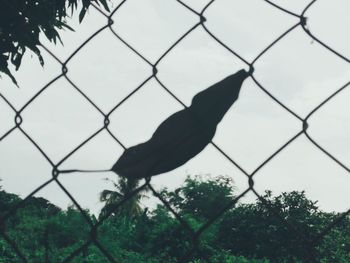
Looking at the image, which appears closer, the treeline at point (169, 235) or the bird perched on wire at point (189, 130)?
the bird perched on wire at point (189, 130)

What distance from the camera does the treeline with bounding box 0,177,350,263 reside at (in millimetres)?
11812

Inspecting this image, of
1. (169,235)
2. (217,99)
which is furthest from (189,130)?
(169,235)

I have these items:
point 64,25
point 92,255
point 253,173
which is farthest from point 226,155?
point 92,255

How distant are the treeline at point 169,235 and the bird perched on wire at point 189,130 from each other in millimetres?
8773

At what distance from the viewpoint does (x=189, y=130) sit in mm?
600

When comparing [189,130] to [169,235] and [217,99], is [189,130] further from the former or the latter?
[169,235]

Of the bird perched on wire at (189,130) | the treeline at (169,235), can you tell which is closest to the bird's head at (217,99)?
the bird perched on wire at (189,130)

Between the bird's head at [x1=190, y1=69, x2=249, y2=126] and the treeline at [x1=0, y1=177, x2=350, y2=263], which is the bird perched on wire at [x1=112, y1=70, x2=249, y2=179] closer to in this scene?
the bird's head at [x1=190, y1=69, x2=249, y2=126]

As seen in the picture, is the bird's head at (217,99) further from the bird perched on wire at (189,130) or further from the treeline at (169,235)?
the treeline at (169,235)

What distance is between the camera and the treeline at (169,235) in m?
11.8

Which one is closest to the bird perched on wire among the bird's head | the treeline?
the bird's head

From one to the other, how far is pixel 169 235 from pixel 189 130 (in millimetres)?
12116

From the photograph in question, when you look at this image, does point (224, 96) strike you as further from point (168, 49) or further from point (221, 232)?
point (221, 232)

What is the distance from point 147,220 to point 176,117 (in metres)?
14.1
